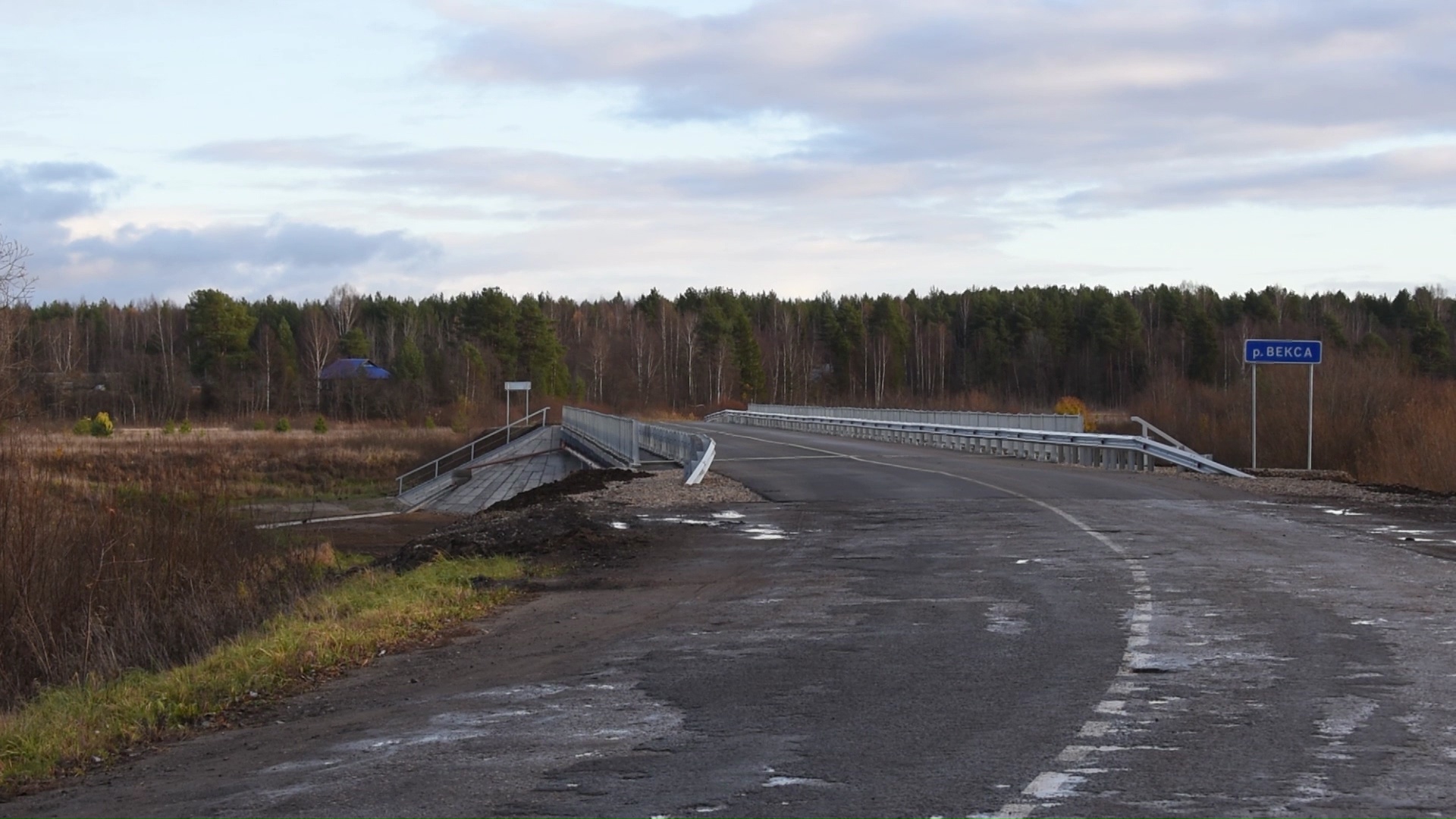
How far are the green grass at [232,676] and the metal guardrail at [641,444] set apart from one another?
14.4 meters

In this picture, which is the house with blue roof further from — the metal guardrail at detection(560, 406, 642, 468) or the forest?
the metal guardrail at detection(560, 406, 642, 468)

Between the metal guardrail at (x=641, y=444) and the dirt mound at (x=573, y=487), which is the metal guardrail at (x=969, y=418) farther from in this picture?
the dirt mound at (x=573, y=487)

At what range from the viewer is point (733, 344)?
147000 millimetres

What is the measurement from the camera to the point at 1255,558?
49.3ft

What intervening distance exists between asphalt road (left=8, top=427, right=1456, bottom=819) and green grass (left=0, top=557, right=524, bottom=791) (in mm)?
417

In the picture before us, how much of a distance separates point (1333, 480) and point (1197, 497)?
478 cm

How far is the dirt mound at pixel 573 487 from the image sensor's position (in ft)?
91.7

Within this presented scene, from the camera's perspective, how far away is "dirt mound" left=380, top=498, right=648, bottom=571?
17.2 m

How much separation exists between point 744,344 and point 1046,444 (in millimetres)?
111642

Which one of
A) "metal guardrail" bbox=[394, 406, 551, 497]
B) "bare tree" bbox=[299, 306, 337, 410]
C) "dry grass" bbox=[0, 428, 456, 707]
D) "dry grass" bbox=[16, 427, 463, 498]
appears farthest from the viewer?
"bare tree" bbox=[299, 306, 337, 410]

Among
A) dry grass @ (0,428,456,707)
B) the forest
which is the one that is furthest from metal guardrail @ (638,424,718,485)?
the forest

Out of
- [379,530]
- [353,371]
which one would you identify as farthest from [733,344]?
[379,530]

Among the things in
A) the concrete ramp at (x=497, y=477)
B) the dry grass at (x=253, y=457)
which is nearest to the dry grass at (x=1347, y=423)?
the dry grass at (x=253, y=457)

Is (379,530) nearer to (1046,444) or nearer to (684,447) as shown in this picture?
(684,447)
